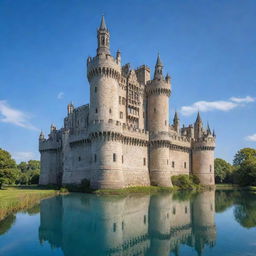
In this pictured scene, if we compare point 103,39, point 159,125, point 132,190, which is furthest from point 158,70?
point 132,190

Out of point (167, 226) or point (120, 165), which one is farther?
point (120, 165)

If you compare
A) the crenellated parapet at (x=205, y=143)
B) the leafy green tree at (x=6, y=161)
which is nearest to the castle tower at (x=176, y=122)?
the crenellated parapet at (x=205, y=143)

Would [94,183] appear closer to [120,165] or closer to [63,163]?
[120,165]

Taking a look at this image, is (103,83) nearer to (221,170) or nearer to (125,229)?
(125,229)

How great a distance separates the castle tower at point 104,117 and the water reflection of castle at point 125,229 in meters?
15.0

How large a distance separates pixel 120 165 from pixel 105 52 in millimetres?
20434

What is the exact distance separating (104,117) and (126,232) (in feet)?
95.6

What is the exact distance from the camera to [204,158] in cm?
6581

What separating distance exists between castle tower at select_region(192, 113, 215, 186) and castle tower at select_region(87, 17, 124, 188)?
88.7 feet

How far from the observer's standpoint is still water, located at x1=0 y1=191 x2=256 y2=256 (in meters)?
15.6

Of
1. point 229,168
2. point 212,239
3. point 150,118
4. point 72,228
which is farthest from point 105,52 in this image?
point 229,168

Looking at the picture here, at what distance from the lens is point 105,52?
49094 millimetres

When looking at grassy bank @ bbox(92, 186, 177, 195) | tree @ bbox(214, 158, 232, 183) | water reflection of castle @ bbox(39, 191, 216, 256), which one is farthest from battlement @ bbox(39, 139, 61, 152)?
tree @ bbox(214, 158, 232, 183)

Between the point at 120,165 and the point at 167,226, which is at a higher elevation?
the point at 120,165
